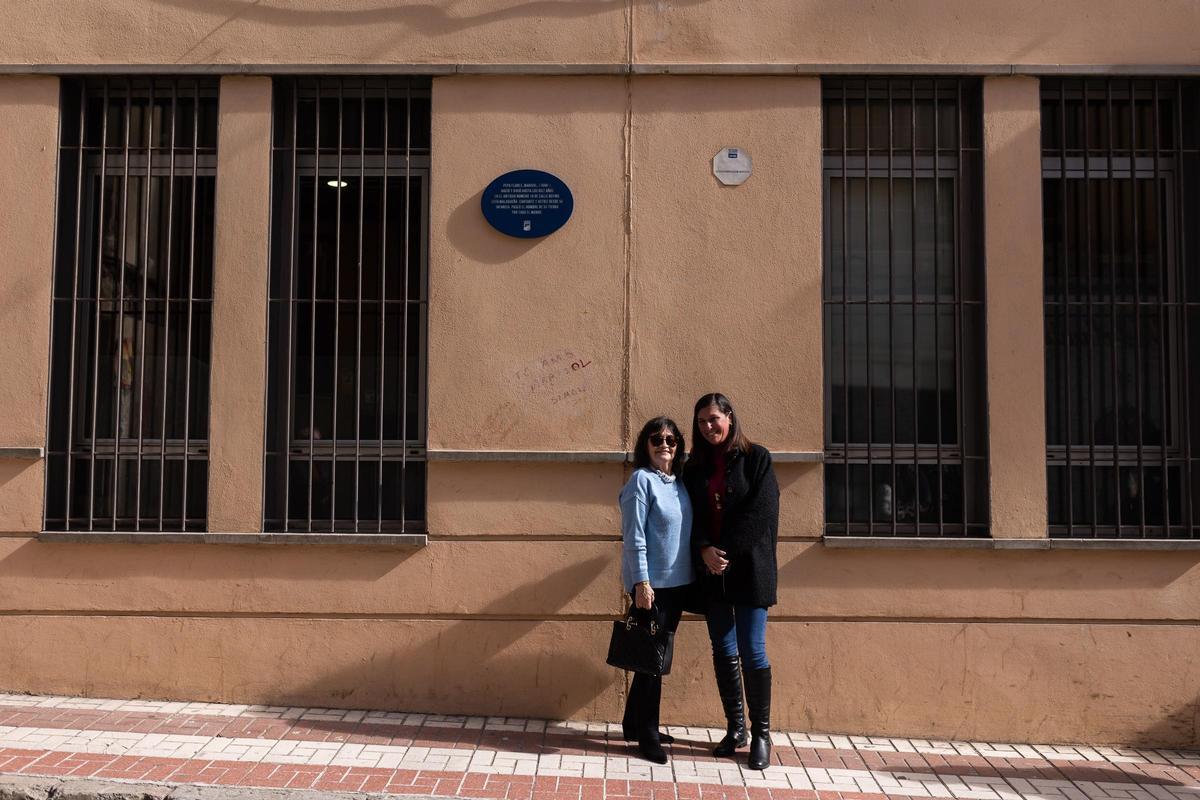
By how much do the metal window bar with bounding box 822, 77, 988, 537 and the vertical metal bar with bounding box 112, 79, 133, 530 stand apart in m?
4.05

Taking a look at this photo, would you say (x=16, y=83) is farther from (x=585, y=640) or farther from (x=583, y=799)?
(x=583, y=799)

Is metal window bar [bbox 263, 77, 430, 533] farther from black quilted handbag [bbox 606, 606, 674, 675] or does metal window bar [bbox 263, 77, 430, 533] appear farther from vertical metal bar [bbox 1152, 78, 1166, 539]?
vertical metal bar [bbox 1152, 78, 1166, 539]

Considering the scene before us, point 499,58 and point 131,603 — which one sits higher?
point 499,58

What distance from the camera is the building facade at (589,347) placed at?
5914mm

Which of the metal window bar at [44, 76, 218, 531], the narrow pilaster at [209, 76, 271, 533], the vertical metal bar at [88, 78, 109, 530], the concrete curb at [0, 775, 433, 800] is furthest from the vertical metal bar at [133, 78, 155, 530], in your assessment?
the concrete curb at [0, 775, 433, 800]

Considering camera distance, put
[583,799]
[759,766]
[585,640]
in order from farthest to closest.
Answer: [585,640]
[759,766]
[583,799]

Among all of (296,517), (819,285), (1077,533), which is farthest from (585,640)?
(1077,533)

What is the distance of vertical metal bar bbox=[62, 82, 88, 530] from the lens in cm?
619

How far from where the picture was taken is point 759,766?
5203 millimetres

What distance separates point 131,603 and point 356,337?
194 cm

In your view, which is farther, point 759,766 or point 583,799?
point 759,766

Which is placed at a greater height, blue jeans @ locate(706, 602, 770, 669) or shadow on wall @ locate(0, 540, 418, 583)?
shadow on wall @ locate(0, 540, 418, 583)

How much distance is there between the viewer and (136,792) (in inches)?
180

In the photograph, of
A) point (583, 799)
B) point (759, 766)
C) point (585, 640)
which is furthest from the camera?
point (585, 640)
